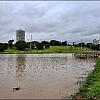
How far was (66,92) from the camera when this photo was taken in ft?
64.2

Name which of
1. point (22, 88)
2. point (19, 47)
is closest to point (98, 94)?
point (22, 88)

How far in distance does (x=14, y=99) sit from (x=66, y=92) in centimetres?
429

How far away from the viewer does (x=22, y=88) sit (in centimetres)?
2150

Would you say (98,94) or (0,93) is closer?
(98,94)

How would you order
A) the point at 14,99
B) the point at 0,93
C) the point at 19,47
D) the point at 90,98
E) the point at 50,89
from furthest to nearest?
the point at 19,47 < the point at 50,89 < the point at 0,93 < the point at 14,99 < the point at 90,98

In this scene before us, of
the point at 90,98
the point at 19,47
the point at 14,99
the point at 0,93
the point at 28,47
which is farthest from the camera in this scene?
the point at 28,47

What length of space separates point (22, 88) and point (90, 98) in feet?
25.3

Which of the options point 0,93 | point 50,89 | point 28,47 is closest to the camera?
point 0,93

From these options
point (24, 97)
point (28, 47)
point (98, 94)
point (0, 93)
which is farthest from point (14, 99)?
Result: point (28, 47)

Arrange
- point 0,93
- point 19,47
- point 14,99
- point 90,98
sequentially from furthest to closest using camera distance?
1. point 19,47
2. point 0,93
3. point 14,99
4. point 90,98

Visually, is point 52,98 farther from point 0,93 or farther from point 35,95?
point 0,93

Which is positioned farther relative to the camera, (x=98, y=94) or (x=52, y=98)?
(x=52, y=98)

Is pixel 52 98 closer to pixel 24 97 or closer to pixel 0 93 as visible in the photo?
pixel 24 97

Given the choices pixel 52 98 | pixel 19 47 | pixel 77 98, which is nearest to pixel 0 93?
pixel 52 98
